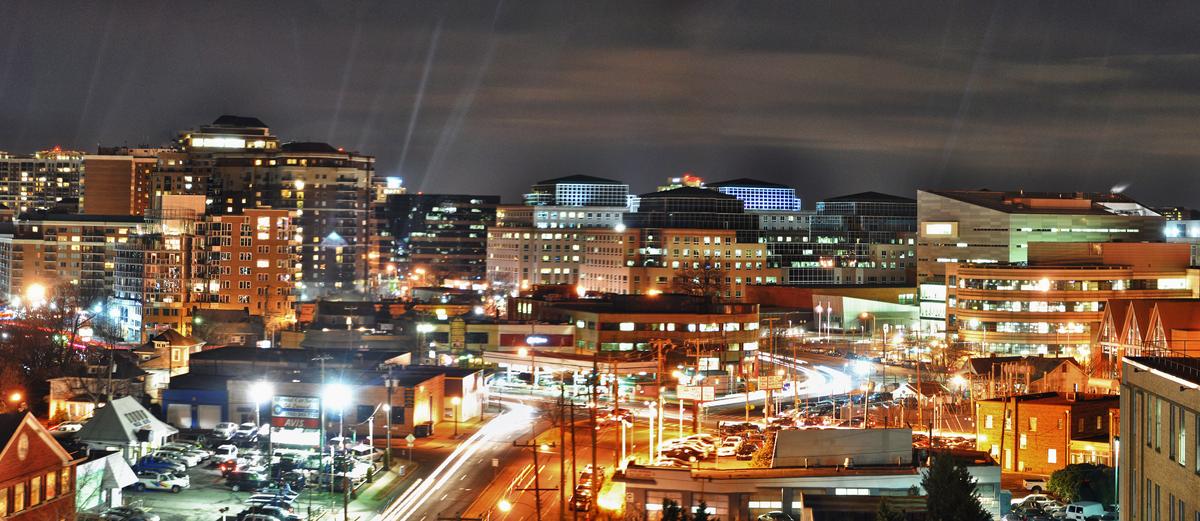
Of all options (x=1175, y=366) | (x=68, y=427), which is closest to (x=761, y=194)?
(x=68, y=427)

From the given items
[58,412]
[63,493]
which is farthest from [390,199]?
[63,493]

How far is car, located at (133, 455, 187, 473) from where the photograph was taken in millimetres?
27641

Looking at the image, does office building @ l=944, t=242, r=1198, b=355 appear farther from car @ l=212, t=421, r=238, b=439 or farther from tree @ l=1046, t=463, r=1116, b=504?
car @ l=212, t=421, r=238, b=439

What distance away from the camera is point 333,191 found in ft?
325

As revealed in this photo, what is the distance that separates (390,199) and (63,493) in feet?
399

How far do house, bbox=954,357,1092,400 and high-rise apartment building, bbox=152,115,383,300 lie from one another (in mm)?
60842

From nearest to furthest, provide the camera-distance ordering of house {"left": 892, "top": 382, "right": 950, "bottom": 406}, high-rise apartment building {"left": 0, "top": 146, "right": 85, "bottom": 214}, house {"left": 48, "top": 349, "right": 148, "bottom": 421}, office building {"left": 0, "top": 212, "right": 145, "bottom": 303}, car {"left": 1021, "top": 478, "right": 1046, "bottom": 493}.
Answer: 1. car {"left": 1021, "top": 478, "right": 1046, "bottom": 493}
2. house {"left": 48, "top": 349, "right": 148, "bottom": 421}
3. house {"left": 892, "top": 382, "right": 950, "bottom": 406}
4. office building {"left": 0, "top": 212, "right": 145, "bottom": 303}
5. high-rise apartment building {"left": 0, "top": 146, "right": 85, "bottom": 214}

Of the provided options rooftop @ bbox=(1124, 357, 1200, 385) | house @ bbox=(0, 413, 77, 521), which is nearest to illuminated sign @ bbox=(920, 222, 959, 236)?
rooftop @ bbox=(1124, 357, 1200, 385)

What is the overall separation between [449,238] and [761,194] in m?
32.3

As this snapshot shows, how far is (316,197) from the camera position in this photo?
99000 mm

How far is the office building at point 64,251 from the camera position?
3595 inches

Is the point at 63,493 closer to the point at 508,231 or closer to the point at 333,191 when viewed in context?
the point at 333,191

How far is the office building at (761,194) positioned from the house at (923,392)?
246 feet

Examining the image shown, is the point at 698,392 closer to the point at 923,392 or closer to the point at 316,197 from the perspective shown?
the point at 923,392
